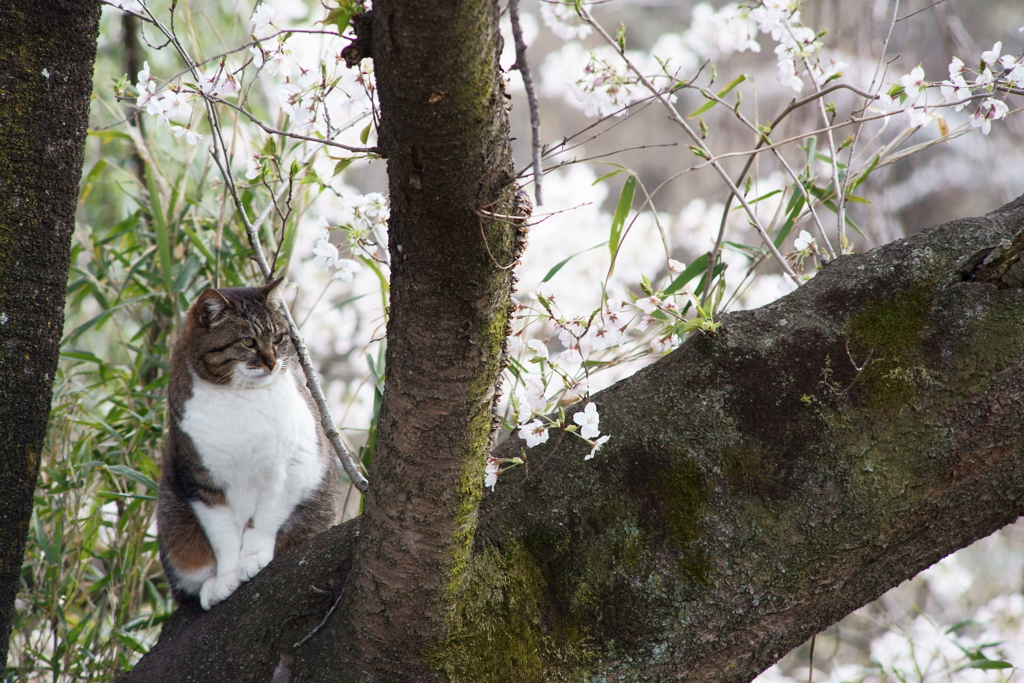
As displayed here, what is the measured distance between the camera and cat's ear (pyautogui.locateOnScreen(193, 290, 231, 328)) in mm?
1785

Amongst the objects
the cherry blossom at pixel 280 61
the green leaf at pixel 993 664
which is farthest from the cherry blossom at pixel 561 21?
the green leaf at pixel 993 664

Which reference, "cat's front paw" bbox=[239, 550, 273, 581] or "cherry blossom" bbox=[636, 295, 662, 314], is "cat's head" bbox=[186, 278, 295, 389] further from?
"cherry blossom" bbox=[636, 295, 662, 314]

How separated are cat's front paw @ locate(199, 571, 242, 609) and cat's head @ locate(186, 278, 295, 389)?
0.47 m

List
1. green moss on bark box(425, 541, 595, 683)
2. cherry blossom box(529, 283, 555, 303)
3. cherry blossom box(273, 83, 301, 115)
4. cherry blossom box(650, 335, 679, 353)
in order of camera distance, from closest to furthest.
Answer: green moss on bark box(425, 541, 595, 683) → cherry blossom box(529, 283, 555, 303) → cherry blossom box(273, 83, 301, 115) → cherry blossom box(650, 335, 679, 353)

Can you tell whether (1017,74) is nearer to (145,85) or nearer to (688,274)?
(688,274)

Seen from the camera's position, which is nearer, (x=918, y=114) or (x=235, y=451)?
(x=918, y=114)

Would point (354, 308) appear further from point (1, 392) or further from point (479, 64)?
point (479, 64)

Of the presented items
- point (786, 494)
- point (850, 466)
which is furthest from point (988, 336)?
point (786, 494)

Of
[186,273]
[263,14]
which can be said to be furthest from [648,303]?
[186,273]

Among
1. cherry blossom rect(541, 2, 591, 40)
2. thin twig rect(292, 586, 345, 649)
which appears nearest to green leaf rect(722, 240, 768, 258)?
cherry blossom rect(541, 2, 591, 40)

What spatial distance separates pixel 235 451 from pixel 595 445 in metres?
0.92

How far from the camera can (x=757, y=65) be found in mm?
7352

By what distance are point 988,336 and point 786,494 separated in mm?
431

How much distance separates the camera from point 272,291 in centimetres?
182
